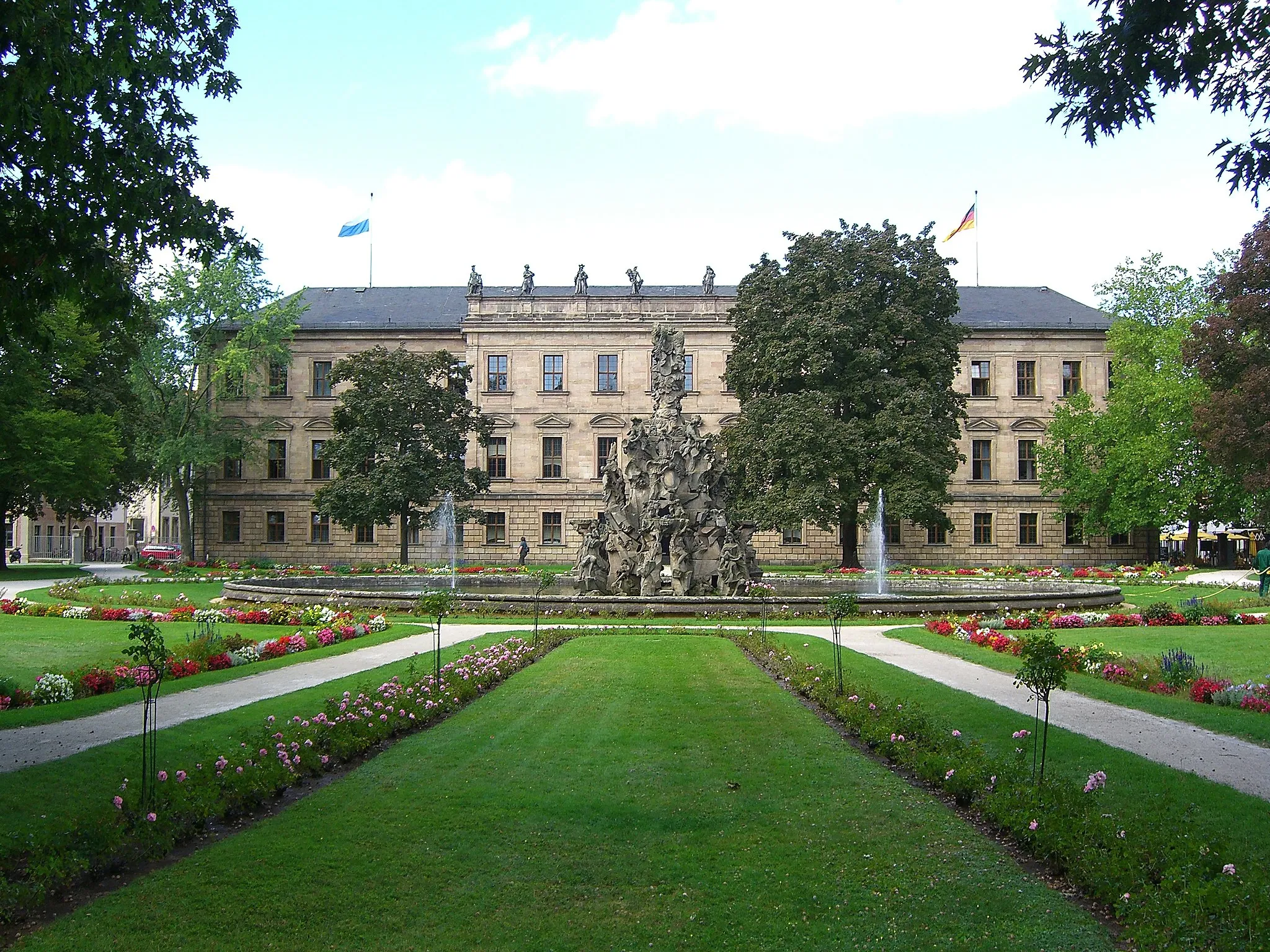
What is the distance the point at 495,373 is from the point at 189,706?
48429 millimetres

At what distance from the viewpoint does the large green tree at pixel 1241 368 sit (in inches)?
1540

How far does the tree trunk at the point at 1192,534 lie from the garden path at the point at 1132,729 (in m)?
40.9

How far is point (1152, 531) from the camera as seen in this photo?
58.6m

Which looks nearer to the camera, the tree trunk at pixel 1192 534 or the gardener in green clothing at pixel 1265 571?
the gardener in green clothing at pixel 1265 571

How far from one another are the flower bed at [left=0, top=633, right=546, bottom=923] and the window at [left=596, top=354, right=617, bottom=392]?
47597 millimetres

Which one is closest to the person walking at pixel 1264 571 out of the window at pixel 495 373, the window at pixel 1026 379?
the window at pixel 1026 379

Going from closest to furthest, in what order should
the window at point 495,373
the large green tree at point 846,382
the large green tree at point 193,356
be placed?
the large green tree at point 846,382 < the large green tree at point 193,356 < the window at point 495,373

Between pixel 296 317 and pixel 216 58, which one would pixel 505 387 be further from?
pixel 216 58

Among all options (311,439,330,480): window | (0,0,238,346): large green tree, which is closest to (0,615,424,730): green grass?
(0,0,238,346): large green tree

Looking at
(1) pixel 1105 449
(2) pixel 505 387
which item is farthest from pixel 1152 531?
(2) pixel 505 387

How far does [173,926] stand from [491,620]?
1931cm

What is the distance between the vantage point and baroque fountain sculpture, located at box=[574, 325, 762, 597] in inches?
1086

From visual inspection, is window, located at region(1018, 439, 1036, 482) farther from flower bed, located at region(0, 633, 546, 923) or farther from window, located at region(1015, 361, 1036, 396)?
flower bed, located at region(0, 633, 546, 923)

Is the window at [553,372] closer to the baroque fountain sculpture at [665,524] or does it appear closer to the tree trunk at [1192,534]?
the baroque fountain sculpture at [665,524]
